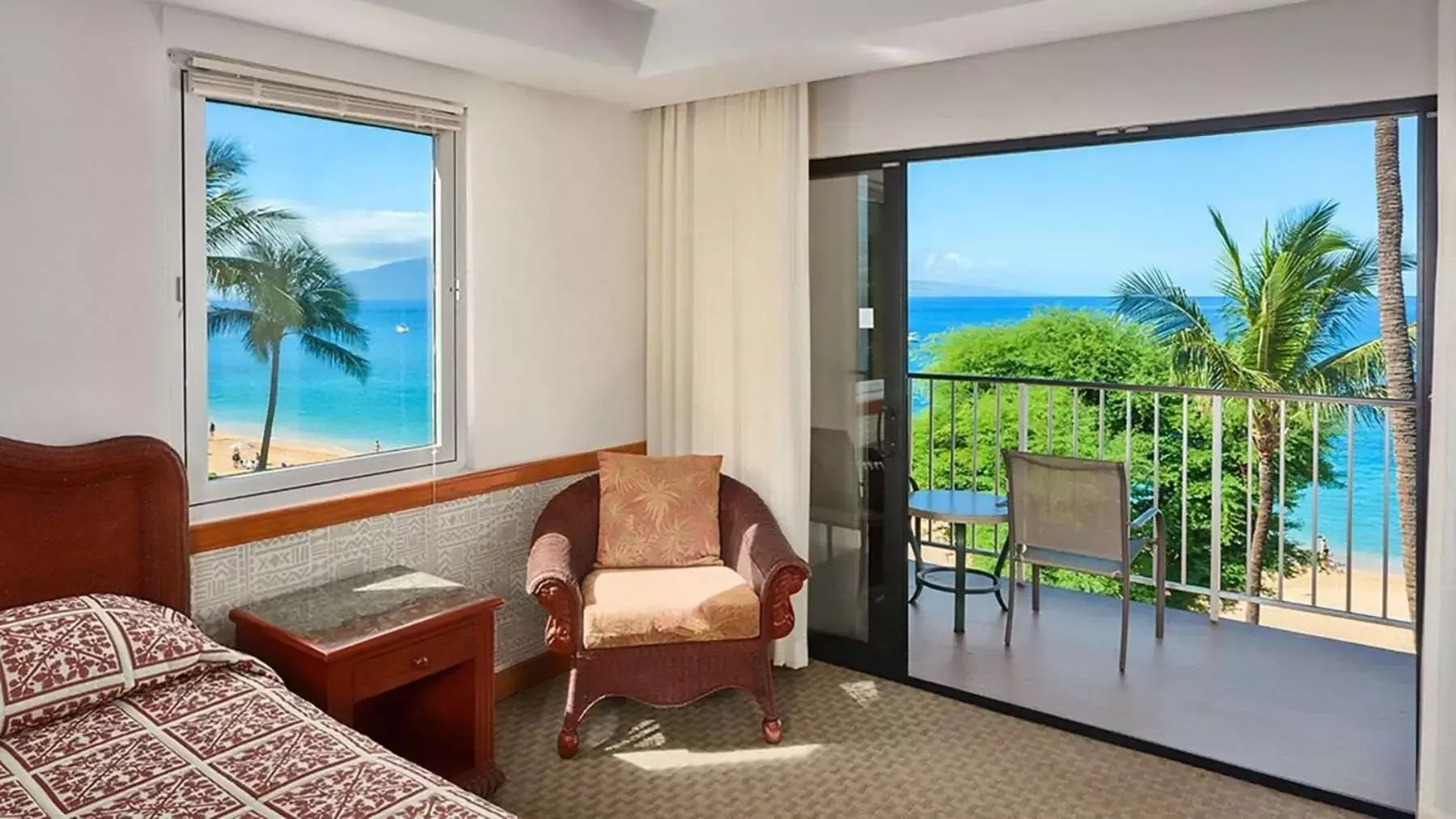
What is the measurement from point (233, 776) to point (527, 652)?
186cm

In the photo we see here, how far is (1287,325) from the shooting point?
5484 mm

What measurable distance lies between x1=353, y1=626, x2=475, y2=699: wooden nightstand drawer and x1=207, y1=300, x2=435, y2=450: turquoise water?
0.83 metres

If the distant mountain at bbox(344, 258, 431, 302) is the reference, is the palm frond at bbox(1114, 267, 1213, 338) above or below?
above

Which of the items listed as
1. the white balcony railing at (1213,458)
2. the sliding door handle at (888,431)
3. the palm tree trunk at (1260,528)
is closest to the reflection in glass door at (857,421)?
the sliding door handle at (888,431)

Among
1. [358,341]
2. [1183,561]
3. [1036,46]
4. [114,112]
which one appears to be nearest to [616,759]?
[358,341]

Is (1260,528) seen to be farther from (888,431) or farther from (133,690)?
(133,690)

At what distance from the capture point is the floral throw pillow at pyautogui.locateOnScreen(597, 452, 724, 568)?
350cm

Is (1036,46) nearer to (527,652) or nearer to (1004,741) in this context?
(1004,741)

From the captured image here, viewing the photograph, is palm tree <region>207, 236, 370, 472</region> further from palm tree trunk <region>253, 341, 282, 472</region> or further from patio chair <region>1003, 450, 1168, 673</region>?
patio chair <region>1003, 450, 1168, 673</region>

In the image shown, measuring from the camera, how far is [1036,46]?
3182mm

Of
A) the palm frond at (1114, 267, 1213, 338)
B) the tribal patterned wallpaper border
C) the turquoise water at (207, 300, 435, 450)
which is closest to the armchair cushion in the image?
the tribal patterned wallpaper border

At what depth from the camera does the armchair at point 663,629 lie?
3049 mm

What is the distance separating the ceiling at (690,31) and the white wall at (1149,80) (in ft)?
0.59

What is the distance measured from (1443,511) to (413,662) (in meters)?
2.70
